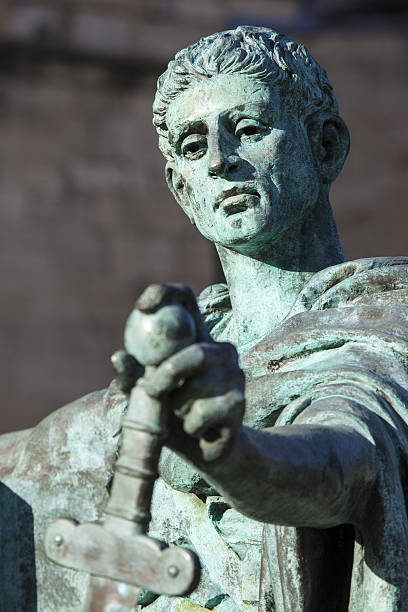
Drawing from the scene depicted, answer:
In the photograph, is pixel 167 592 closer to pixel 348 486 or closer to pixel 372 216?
pixel 348 486

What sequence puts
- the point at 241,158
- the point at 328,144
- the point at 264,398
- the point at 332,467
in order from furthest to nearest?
1. the point at 328,144
2. the point at 241,158
3. the point at 264,398
4. the point at 332,467

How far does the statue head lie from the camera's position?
11.8 ft

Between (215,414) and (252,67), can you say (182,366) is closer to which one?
(215,414)

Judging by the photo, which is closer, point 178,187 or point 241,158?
point 241,158

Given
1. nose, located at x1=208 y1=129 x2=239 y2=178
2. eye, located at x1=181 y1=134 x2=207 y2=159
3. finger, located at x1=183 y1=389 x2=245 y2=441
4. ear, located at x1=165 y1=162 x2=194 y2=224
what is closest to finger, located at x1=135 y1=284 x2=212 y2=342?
finger, located at x1=183 y1=389 x2=245 y2=441

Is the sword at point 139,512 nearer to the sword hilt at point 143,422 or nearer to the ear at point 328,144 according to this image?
the sword hilt at point 143,422

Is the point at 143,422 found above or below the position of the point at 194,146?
below

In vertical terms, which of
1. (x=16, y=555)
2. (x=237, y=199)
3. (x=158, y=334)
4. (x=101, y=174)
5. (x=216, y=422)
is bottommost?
(x=16, y=555)

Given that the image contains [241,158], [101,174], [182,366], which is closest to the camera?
[182,366]

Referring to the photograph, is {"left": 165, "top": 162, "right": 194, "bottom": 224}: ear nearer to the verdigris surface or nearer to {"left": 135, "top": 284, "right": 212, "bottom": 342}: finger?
→ the verdigris surface

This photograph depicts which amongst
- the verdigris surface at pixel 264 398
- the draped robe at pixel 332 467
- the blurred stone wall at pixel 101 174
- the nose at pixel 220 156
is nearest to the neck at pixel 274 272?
the verdigris surface at pixel 264 398

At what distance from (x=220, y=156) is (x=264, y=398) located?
1.80ft

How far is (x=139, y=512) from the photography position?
260 cm

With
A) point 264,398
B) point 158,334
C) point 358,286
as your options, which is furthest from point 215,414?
point 358,286
